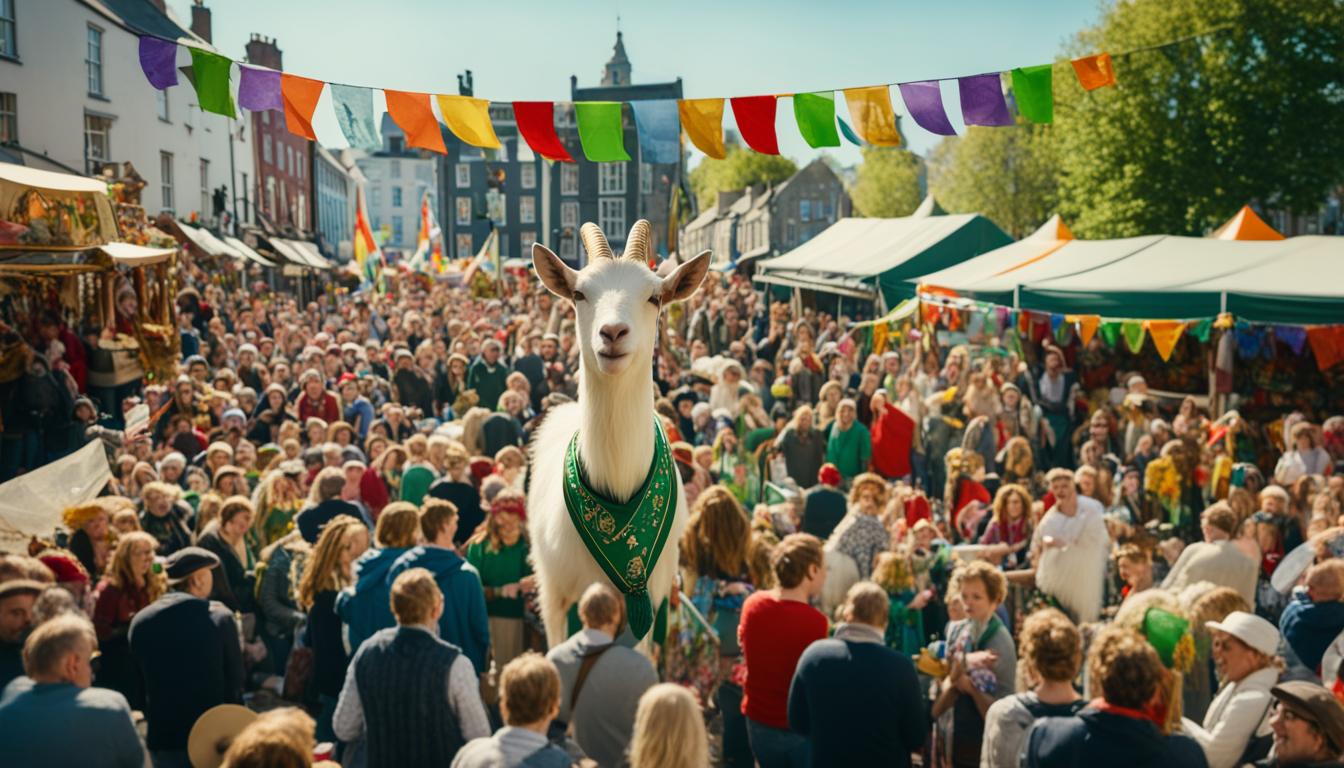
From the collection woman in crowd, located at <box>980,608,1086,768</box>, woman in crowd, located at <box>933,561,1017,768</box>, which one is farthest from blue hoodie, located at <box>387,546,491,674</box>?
woman in crowd, located at <box>980,608,1086,768</box>

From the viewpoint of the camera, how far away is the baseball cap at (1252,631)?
14.6 feet

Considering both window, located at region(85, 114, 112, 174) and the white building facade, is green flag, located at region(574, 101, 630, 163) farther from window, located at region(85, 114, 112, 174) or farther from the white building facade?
window, located at region(85, 114, 112, 174)

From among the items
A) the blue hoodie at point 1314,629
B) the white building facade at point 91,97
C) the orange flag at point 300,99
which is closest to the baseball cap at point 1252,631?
the blue hoodie at point 1314,629

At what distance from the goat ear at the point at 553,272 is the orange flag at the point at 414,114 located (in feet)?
9.09

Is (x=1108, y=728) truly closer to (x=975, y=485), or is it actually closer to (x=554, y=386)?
(x=975, y=485)

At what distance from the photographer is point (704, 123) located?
288 inches

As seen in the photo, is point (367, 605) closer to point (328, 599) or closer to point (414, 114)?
point (328, 599)

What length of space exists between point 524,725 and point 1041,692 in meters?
1.91

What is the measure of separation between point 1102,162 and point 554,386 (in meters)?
27.4

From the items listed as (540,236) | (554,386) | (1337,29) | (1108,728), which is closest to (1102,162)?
(1337,29)

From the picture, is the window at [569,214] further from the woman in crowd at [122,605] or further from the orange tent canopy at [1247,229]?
the woman in crowd at [122,605]

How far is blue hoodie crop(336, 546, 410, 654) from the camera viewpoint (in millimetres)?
5230

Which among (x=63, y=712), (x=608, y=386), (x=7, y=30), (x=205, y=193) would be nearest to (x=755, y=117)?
(x=608, y=386)

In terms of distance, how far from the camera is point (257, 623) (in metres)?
6.79
